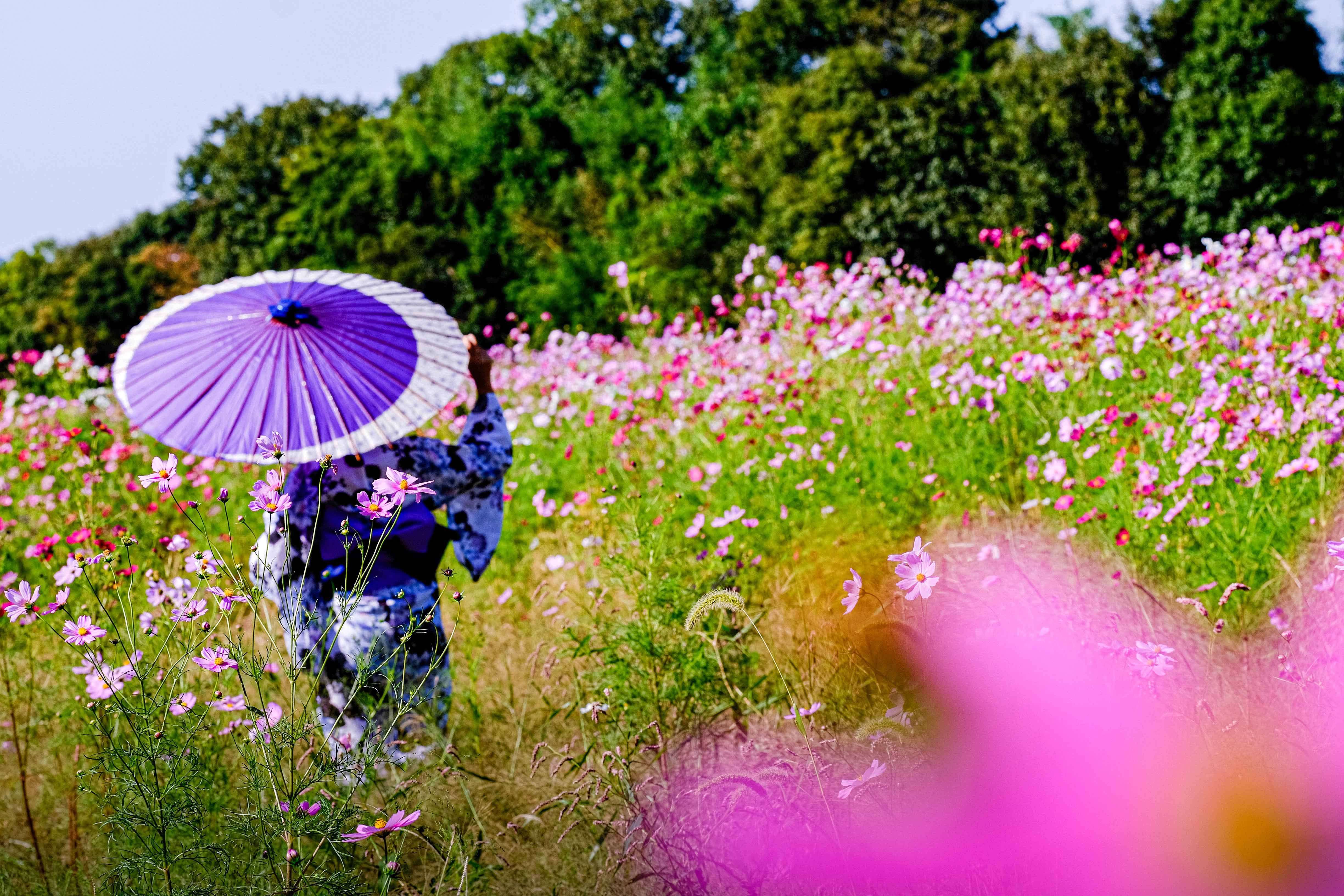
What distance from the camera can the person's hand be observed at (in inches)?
105

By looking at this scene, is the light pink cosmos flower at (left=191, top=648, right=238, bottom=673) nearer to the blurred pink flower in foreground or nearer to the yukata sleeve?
the yukata sleeve

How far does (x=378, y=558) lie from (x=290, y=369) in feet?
1.94

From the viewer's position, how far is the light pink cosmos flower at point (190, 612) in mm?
1809

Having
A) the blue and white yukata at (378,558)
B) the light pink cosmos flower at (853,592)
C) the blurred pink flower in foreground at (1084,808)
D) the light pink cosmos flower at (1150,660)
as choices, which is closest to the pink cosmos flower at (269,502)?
the blue and white yukata at (378,558)

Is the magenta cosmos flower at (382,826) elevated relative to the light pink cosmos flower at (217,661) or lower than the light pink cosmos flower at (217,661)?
lower

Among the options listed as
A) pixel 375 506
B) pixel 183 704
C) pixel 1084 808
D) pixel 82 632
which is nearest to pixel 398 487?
pixel 375 506

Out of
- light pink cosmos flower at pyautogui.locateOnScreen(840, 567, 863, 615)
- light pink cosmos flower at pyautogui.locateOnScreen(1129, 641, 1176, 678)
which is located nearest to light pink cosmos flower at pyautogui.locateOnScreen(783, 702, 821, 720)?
light pink cosmos flower at pyautogui.locateOnScreen(840, 567, 863, 615)

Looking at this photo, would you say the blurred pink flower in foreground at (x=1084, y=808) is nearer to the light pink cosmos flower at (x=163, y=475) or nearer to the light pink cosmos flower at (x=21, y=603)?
the light pink cosmos flower at (x=163, y=475)

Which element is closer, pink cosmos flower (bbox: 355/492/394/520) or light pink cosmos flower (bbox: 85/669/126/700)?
pink cosmos flower (bbox: 355/492/394/520)

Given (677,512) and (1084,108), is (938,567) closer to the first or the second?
(677,512)

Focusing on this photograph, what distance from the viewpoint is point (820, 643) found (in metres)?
2.76

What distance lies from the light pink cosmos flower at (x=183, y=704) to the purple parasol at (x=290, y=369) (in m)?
0.54

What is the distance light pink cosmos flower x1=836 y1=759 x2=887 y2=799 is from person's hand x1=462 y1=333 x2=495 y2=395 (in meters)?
1.47

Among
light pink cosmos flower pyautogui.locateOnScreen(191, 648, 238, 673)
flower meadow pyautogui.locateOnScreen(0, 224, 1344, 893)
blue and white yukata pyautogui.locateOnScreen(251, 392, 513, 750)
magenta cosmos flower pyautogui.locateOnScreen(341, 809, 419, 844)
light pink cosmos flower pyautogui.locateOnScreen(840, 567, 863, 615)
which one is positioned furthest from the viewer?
blue and white yukata pyautogui.locateOnScreen(251, 392, 513, 750)
